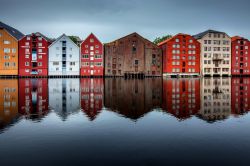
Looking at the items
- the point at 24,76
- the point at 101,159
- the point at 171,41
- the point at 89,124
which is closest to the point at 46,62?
the point at 24,76

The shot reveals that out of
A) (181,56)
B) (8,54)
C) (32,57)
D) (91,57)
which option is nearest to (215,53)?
(181,56)

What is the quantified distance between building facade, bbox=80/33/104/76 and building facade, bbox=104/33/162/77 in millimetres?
3428

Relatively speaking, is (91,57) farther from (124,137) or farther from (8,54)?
(124,137)

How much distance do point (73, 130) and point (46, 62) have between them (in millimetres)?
82687

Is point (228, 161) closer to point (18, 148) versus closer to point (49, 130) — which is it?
point (18, 148)

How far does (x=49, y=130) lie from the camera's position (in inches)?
498

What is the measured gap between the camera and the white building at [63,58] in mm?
90688

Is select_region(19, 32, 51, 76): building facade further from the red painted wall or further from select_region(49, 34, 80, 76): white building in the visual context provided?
select_region(49, 34, 80, 76): white building

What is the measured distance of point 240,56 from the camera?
10750 cm

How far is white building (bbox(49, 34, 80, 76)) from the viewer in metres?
90.7

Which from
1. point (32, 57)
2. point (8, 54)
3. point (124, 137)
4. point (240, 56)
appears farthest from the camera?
point (240, 56)

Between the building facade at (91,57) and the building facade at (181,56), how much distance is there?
26394 mm

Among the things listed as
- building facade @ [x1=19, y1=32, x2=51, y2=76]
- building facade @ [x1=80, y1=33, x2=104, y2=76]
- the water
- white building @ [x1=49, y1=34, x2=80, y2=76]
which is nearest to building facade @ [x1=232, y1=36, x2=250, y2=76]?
building facade @ [x1=80, y1=33, x2=104, y2=76]

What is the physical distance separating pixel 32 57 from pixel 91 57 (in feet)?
71.4
